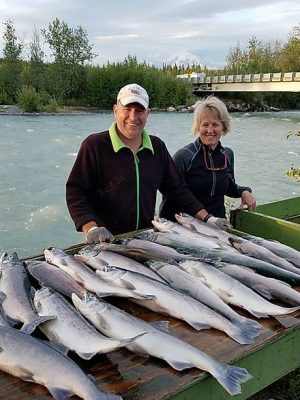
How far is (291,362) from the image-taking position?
85.0 inches

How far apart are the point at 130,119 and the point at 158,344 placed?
68.2 inches

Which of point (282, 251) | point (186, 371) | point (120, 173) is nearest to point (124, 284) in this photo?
point (186, 371)

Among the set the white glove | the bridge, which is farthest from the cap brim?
the bridge

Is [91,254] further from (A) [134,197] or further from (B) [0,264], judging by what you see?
(A) [134,197]

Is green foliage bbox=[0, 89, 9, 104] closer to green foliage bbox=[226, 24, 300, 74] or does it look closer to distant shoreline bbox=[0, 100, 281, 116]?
distant shoreline bbox=[0, 100, 281, 116]

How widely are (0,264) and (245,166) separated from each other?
1288cm

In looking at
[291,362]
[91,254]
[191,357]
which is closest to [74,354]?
[191,357]

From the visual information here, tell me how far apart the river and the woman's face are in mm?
4696

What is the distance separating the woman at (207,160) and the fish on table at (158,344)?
184cm

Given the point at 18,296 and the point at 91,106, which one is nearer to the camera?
the point at 18,296

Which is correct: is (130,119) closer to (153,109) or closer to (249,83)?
(153,109)

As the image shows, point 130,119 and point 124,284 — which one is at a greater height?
point 130,119

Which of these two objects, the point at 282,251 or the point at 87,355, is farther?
the point at 282,251

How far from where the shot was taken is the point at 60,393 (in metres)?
1.55
